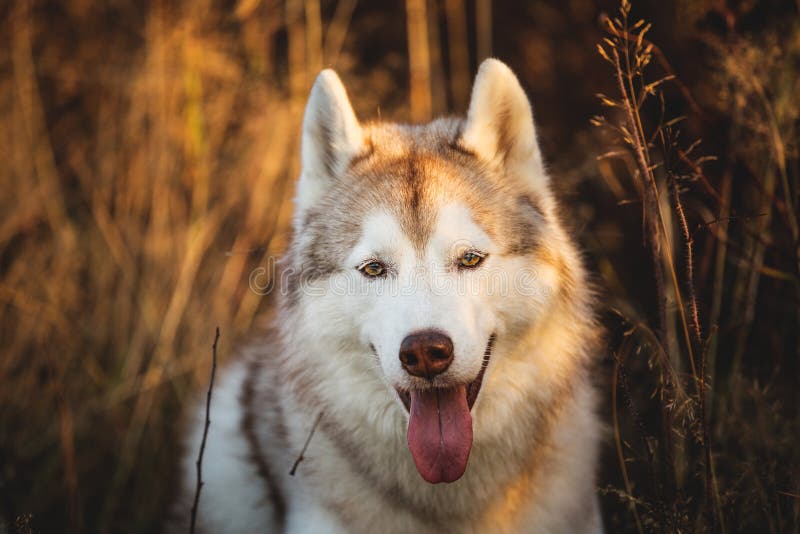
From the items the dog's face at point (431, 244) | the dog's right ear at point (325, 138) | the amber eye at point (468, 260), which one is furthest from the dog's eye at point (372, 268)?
the dog's right ear at point (325, 138)

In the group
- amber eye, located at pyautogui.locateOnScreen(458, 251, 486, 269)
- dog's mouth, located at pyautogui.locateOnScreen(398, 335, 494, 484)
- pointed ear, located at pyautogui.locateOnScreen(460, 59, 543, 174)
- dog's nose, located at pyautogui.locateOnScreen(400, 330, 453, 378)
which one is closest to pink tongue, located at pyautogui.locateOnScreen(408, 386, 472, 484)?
dog's mouth, located at pyautogui.locateOnScreen(398, 335, 494, 484)

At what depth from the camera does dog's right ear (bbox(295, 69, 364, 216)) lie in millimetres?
2633

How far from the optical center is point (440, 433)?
7.53 ft

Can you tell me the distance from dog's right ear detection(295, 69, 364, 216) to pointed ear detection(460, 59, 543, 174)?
1.56 ft

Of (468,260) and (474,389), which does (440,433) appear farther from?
(468,260)

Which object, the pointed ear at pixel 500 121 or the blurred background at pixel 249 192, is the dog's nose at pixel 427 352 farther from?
the blurred background at pixel 249 192

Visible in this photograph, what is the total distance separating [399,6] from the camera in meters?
6.28

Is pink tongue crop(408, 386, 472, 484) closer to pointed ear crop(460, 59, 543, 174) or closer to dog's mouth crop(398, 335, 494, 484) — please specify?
dog's mouth crop(398, 335, 494, 484)

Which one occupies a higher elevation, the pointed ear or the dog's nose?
the pointed ear

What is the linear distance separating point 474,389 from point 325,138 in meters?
1.21

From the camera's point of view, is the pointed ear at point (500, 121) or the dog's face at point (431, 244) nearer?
the dog's face at point (431, 244)

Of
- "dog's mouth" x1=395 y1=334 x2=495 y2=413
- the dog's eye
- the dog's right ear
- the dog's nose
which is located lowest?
"dog's mouth" x1=395 y1=334 x2=495 y2=413

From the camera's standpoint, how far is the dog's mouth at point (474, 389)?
2371mm

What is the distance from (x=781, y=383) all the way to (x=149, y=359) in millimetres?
3841
